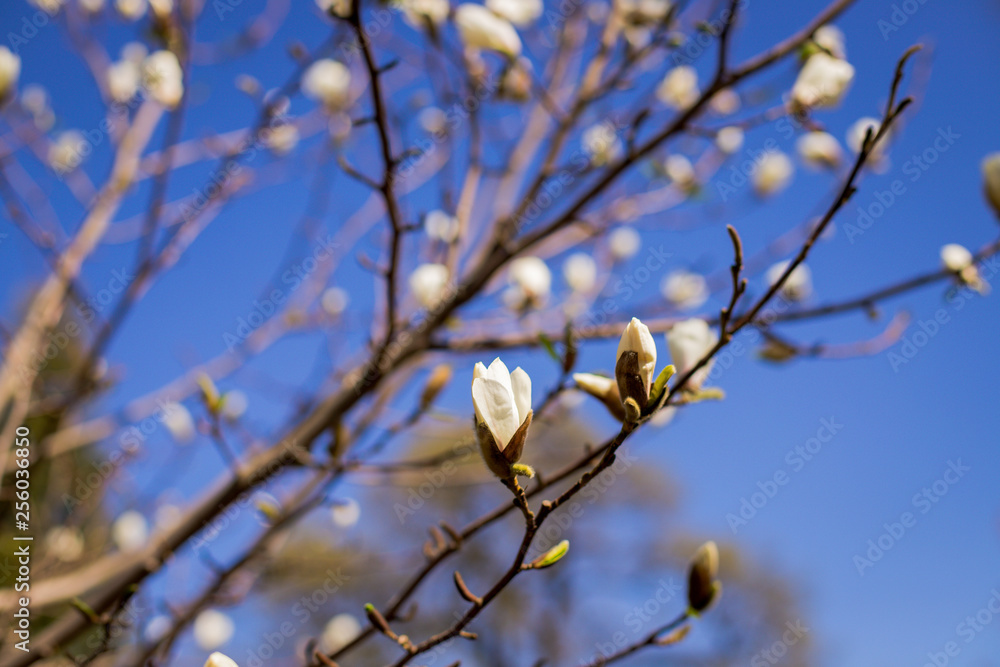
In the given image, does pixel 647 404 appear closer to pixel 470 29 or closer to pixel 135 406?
pixel 470 29

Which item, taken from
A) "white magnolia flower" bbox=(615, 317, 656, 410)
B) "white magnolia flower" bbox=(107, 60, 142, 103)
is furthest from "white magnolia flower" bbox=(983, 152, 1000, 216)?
"white magnolia flower" bbox=(107, 60, 142, 103)

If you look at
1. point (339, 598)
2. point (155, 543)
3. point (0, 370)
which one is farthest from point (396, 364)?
point (339, 598)

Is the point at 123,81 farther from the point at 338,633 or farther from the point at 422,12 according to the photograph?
the point at 338,633

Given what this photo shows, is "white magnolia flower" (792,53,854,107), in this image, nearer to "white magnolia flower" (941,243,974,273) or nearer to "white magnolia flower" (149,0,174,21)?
"white magnolia flower" (941,243,974,273)

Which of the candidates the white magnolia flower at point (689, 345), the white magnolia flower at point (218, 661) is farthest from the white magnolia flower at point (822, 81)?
the white magnolia flower at point (218, 661)

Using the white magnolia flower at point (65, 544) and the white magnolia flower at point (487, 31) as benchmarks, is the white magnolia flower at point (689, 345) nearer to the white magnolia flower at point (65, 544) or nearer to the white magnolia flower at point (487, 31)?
the white magnolia flower at point (487, 31)

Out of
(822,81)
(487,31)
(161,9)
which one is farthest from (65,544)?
(822,81)

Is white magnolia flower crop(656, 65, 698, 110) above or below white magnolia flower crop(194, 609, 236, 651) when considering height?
above
